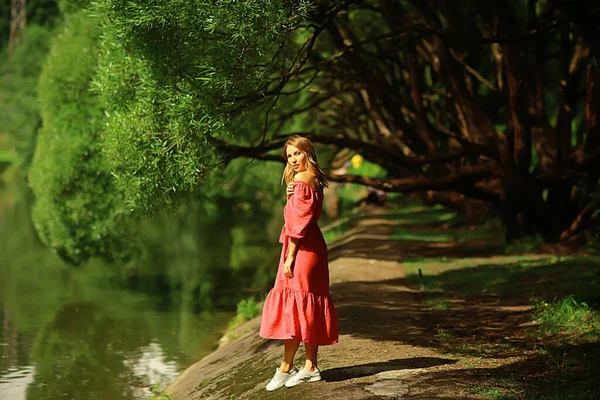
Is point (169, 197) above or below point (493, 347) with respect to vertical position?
above

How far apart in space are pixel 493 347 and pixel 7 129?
61.2m

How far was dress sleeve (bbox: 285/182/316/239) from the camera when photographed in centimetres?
815

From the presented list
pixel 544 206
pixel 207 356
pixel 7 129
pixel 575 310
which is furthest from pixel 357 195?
pixel 575 310

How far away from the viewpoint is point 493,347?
10219 mm

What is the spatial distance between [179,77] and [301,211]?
4.34 meters

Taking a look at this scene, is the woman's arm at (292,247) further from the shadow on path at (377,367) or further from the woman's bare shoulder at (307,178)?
the shadow on path at (377,367)

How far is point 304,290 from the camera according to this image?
26.9 feet

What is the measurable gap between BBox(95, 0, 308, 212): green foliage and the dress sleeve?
9.59 feet

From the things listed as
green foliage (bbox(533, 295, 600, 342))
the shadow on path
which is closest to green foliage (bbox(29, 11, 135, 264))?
green foliage (bbox(533, 295, 600, 342))

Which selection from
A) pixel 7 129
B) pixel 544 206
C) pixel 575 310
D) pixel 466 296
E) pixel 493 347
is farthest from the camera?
pixel 7 129

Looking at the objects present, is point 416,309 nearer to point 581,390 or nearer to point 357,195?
point 581,390

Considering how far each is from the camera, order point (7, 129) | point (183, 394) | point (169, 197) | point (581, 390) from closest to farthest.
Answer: point (581, 390), point (183, 394), point (169, 197), point (7, 129)

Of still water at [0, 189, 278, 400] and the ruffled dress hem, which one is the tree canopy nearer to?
still water at [0, 189, 278, 400]

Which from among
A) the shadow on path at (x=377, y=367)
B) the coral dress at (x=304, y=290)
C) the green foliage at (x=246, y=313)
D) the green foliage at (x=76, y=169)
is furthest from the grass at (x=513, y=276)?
the green foliage at (x=76, y=169)
